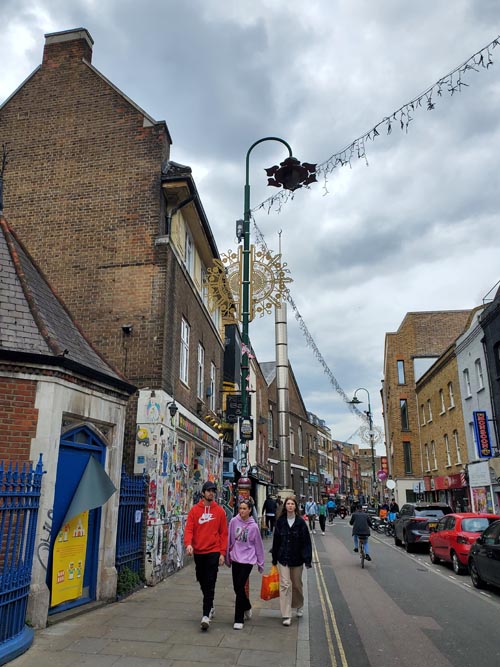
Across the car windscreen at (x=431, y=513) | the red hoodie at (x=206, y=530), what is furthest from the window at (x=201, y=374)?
the car windscreen at (x=431, y=513)

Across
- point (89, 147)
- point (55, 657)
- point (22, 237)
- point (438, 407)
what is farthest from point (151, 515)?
point (438, 407)

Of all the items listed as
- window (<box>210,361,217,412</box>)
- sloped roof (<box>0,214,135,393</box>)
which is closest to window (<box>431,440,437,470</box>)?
window (<box>210,361,217,412</box>)

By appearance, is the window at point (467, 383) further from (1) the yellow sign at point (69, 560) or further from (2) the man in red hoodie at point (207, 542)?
(1) the yellow sign at point (69, 560)

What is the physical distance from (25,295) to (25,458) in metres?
2.45

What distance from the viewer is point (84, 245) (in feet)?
41.1

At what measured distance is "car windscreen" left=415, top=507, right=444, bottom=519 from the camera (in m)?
18.1

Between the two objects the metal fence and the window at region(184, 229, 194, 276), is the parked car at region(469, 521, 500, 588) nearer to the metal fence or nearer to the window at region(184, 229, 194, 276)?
the metal fence

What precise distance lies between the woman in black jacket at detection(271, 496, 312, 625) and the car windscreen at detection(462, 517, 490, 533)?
682 centimetres

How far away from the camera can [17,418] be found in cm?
691

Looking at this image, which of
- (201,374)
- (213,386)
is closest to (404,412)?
(213,386)

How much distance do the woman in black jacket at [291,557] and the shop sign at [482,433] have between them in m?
15.0

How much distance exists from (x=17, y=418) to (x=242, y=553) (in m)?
3.48

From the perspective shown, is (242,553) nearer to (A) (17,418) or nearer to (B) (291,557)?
(B) (291,557)

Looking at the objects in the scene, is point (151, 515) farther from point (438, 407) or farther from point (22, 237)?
point (438, 407)
